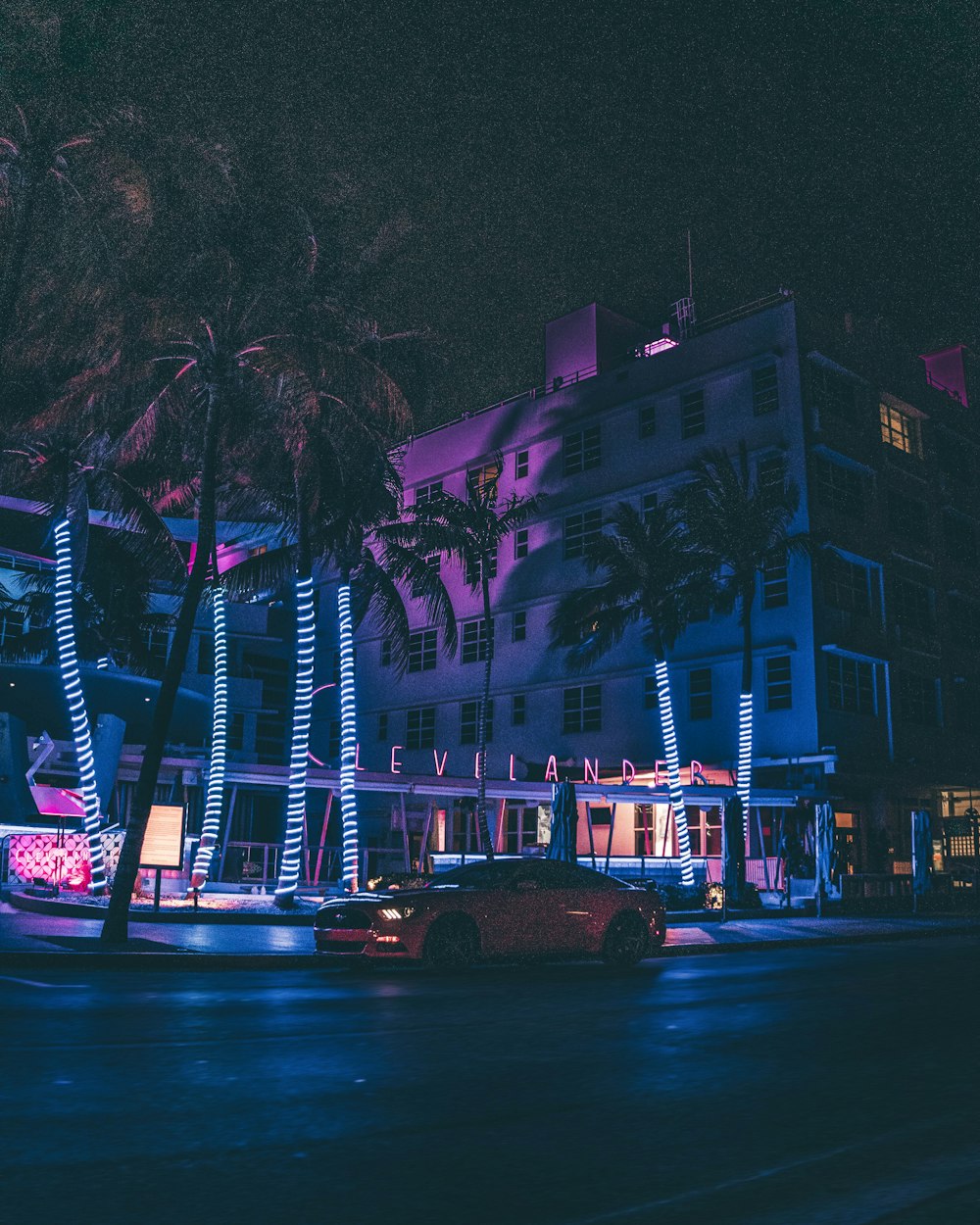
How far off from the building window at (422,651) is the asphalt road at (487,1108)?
144 feet

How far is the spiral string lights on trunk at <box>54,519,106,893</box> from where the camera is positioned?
24.6 meters

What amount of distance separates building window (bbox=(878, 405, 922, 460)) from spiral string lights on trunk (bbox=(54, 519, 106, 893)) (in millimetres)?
34123

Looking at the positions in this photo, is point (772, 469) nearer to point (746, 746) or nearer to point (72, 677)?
point (746, 746)

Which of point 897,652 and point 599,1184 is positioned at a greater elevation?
point 897,652

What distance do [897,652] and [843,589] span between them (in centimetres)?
381

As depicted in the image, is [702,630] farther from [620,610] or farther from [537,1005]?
[537,1005]

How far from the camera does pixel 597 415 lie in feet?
168

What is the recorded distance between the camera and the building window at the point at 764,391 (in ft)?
148

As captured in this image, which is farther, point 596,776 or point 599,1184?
point 596,776

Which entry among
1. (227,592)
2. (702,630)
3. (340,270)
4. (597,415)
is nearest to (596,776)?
(702,630)

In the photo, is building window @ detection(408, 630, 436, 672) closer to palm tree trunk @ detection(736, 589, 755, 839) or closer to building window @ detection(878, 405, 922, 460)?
palm tree trunk @ detection(736, 589, 755, 839)

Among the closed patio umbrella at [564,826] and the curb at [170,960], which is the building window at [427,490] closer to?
the closed patio umbrella at [564,826]

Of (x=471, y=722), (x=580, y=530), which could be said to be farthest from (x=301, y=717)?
(x=471, y=722)

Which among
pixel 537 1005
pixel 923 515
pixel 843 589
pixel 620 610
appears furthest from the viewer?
pixel 923 515
